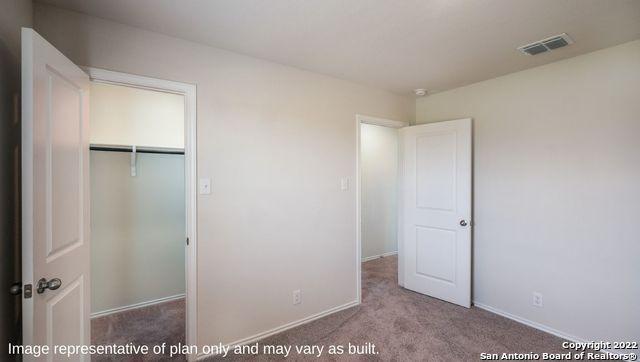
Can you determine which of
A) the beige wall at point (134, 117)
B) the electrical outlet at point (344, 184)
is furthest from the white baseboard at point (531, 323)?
the beige wall at point (134, 117)

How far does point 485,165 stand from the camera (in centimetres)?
297

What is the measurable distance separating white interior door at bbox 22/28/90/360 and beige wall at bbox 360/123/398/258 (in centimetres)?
368

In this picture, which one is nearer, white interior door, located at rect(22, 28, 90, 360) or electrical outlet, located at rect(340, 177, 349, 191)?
white interior door, located at rect(22, 28, 90, 360)

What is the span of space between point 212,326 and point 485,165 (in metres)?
3.07

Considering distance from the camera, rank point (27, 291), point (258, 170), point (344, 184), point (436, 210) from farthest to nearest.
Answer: point (436, 210)
point (344, 184)
point (258, 170)
point (27, 291)

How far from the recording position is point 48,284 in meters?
1.27

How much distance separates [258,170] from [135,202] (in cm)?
154

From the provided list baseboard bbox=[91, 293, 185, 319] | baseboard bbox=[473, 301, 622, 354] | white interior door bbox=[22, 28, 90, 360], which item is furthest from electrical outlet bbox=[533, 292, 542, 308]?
baseboard bbox=[91, 293, 185, 319]

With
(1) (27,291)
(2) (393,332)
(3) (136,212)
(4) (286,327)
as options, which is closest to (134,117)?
(3) (136,212)

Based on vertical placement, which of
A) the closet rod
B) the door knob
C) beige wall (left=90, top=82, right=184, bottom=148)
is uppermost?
beige wall (left=90, top=82, right=184, bottom=148)

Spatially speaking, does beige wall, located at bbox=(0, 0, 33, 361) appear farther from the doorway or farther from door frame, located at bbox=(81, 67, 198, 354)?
the doorway

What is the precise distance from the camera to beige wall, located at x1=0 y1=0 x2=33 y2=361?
123cm

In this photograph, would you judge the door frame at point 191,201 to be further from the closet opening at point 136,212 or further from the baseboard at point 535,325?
the baseboard at point 535,325

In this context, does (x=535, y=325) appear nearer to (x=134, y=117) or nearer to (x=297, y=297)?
(x=297, y=297)
